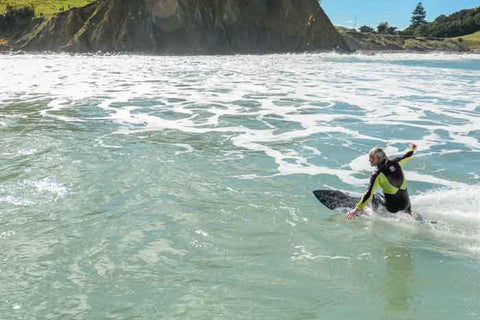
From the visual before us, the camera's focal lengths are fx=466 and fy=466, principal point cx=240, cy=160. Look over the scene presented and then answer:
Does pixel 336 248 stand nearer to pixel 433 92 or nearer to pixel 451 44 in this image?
pixel 433 92

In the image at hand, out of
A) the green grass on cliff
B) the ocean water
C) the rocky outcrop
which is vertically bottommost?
the ocean water

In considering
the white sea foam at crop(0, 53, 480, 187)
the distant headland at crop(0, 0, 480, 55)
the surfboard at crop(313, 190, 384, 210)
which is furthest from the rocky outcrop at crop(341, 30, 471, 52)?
the surfboard at crop(313, 190, 384, 210)

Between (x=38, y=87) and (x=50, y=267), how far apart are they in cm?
2335

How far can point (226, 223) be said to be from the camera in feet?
23.7

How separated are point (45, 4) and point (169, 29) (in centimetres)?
3381

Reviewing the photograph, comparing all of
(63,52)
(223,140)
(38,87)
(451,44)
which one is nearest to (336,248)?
(223,140)

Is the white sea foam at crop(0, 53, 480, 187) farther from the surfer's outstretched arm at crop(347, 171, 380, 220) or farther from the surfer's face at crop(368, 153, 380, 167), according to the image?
the surfer's face at crop(368, 153, 380, 167)

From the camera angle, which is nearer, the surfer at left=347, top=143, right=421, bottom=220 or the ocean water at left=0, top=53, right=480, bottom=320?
the ocean water at left=0, top=53, right=480, bottom=320

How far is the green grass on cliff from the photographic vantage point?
291 ft

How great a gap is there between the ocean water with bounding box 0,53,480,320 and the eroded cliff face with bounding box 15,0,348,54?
6477cm

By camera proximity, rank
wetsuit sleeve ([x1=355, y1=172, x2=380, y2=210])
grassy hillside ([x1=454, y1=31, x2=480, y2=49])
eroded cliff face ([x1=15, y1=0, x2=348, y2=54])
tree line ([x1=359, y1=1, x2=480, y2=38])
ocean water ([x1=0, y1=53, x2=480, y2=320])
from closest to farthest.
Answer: ocean water ([x1=0, y1=53, x2=480, y2=320]) < wetsuit sleeve ([x1=355, y1=172, x2=380, y2=210]) < eroded cliff face ([x1=15, y1=0, x2=348, y2=54]) < grassy hillside ([x1=454, y1=31, x2=480, y2=49]) < tree line ([x1=359, y1=1, x2=480, y2=38])

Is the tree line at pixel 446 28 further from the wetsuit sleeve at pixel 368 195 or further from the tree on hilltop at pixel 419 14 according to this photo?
the wetsuit sleeve at pixel 368 195

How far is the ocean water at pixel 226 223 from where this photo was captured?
5.04 meters

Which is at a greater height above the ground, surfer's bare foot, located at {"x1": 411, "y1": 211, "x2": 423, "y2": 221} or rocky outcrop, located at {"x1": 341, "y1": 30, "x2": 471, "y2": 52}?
rocky outcrop, located at {"x1": 341, "y1": 30, "x2": 471, "y2": 52}
